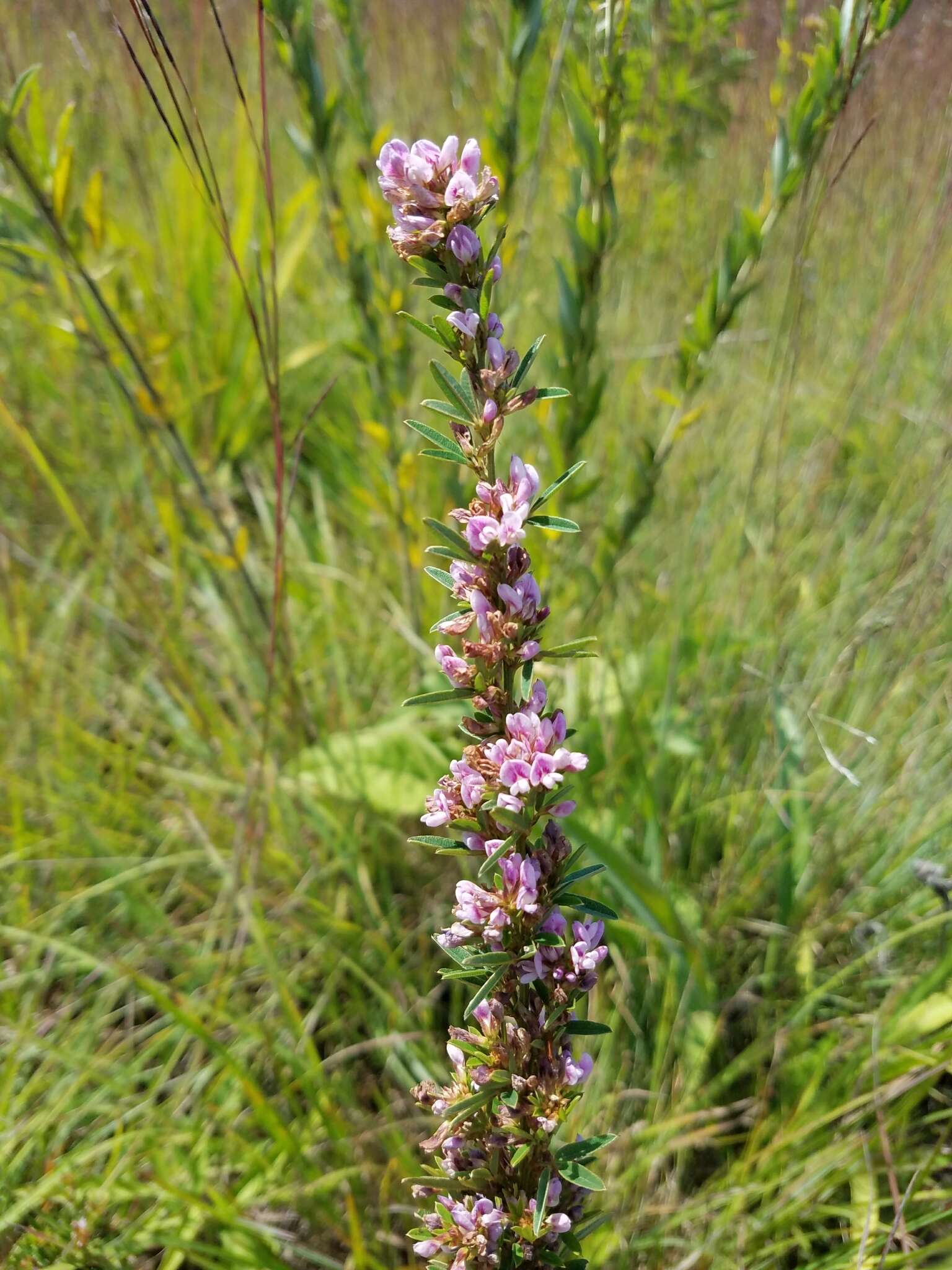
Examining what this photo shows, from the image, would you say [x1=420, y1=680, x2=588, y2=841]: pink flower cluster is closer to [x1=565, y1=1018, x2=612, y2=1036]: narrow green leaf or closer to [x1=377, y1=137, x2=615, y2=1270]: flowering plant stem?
[x1=377, y1=137, x2=615, y2=1270]: flowering plant stem

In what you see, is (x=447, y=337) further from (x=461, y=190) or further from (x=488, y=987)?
(x=488, y=987)

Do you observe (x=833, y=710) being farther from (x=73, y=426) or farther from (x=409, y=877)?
(x=73, y=426)

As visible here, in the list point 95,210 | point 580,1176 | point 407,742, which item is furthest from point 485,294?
point 407,742

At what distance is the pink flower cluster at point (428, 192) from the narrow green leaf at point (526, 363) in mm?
103

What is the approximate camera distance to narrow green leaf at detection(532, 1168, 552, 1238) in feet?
2.09

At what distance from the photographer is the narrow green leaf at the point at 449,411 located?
2.21 feet

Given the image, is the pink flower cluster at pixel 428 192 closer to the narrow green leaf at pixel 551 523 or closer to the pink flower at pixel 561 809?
the narrow green leaf at pixel 551 523

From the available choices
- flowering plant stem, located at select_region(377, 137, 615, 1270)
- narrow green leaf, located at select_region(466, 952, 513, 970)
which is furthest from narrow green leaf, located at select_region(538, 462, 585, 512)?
narrow green leaf, located at select_region(466, 952, 513, 970)

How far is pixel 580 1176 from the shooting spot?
675 millimetres

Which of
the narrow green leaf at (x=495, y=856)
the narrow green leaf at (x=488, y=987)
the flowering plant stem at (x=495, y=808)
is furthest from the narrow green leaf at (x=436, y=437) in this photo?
the narrow green leaf at (x=488, y=987)

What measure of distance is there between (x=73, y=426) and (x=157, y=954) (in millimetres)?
1607

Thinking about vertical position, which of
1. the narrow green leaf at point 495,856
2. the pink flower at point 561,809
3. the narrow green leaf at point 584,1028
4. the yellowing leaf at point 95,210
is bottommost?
the narrow green leaf at point 584,1028

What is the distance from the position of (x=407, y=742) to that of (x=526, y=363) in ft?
3.75

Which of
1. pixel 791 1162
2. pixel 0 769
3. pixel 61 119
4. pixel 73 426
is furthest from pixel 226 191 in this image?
pixel 791 1162
